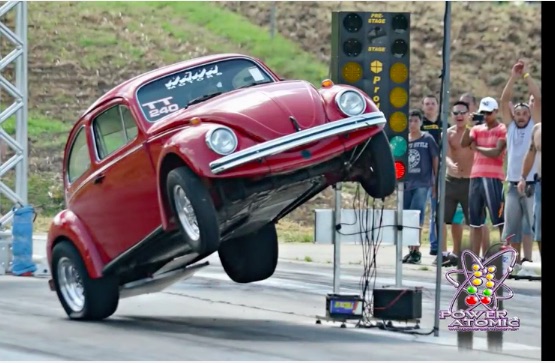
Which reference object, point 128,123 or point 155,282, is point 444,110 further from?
point 155,282

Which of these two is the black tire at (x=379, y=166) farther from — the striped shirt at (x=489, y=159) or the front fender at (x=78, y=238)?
the striped shirt at (x=489, y=159)

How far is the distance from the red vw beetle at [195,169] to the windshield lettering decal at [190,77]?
0.01 meters

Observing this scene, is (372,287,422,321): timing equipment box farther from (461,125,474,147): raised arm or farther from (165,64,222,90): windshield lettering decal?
(461,125,474,147): raised arm

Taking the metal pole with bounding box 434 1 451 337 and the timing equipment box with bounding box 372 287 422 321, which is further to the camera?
the timing equipment box with bounding box 372 287 422 321

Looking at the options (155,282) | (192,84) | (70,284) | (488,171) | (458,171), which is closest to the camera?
(192,84)

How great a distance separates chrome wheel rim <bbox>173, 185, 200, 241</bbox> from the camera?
11695 millimetres

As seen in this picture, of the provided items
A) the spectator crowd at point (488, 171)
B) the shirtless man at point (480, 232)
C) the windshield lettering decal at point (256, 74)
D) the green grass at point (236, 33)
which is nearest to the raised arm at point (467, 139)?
the spectator crowd at point (488, 171)

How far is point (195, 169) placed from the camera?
450 inches

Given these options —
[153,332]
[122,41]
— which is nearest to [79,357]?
[153,332]

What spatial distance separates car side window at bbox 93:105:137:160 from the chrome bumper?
1635mm

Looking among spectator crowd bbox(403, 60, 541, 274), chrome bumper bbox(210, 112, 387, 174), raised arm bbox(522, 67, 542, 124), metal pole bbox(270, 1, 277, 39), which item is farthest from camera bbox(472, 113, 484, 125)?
metal pole bbox(270, 1, 277, 39)

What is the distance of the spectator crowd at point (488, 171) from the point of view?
54.4ft

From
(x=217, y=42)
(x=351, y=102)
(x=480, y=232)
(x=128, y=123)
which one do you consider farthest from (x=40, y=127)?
(x=351, y=102)

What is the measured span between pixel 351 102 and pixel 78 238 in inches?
117
